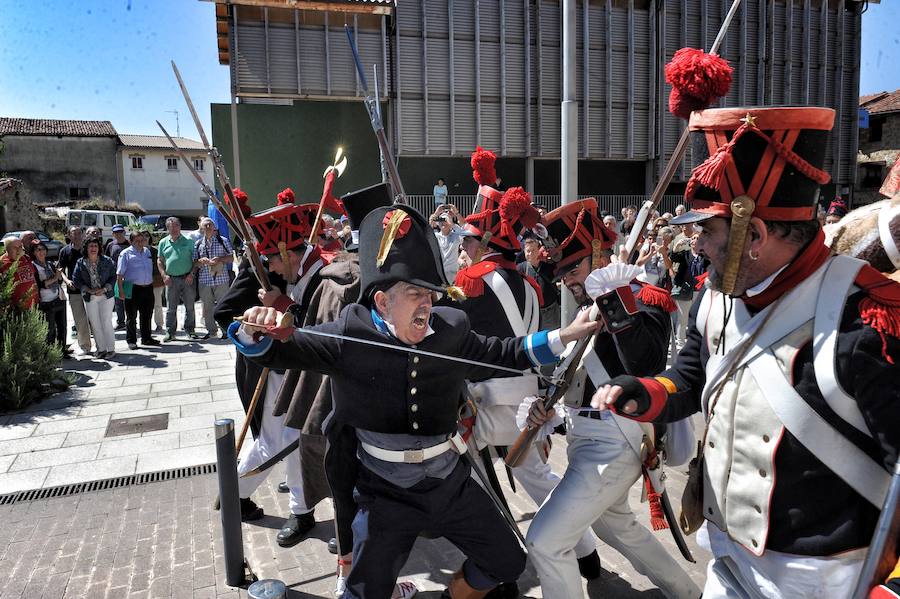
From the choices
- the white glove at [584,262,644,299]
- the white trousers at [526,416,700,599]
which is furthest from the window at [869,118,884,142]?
the white glove at [584,262,644,299]

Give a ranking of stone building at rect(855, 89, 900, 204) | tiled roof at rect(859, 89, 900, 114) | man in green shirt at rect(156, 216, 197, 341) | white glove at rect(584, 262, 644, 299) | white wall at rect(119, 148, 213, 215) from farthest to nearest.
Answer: white wall at rect(119, 148, 213, 215)
tiled roof at rect(859, 89, 900, 114)
stone building at rect(855, 89, 900, 204)
man in green shirt at rect(156, 216, 197, 341)
white glove at rect(584, 262, 644, 299)

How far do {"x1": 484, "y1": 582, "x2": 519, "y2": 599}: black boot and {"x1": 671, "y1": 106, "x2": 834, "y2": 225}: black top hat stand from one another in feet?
8.01

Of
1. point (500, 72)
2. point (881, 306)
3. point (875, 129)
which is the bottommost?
point (881, 306)

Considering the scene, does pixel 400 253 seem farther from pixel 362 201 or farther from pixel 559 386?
pixel 362 201

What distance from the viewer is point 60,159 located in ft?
149

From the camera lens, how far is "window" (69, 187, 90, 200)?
150 feet

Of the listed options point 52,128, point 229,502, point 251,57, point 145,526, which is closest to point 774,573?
point 229,502

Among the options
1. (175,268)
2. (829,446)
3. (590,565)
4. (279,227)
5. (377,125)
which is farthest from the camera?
(175,268)

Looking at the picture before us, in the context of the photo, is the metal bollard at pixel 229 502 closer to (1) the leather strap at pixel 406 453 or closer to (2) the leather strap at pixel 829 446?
(1) the leather strap at pixel 406 453

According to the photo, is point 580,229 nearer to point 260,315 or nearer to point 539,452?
point 539,452

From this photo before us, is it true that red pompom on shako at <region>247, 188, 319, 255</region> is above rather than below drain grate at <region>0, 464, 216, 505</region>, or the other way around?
above

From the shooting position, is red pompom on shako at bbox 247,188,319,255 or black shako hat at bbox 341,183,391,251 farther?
red pompom on shako at bbox 247,188,319,255

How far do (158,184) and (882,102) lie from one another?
48488 mm

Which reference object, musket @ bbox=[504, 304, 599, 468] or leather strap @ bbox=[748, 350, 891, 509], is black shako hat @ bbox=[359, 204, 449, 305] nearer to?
musket @ bbox=[504, 304, 599, 468]
